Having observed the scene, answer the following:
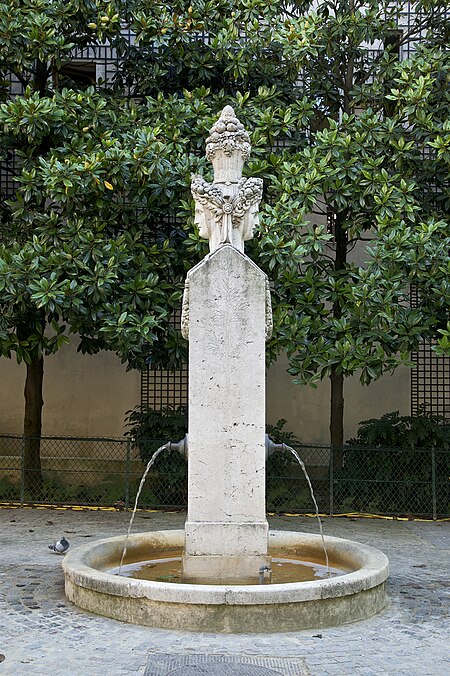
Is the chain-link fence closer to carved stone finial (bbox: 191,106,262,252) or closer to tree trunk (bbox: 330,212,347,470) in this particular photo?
tree trunk (bbox: 330,212,347,470)

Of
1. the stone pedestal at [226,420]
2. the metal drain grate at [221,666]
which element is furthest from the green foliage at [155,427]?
the metal drain grate at [221,666]

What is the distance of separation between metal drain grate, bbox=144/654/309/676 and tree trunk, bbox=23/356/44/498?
767 centimetres

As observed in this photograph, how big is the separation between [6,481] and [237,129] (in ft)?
25.4

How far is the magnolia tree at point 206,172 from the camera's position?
32.2 ft

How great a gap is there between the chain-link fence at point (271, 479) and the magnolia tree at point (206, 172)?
0.65m

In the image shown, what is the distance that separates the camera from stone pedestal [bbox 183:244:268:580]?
656cm

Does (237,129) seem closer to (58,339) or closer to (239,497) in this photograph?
(239,497)

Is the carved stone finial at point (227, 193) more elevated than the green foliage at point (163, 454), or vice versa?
the carved stone finial at point (227, 193)

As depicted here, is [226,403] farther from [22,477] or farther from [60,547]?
[22,477]

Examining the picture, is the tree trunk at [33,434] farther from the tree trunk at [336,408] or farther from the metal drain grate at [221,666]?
the metal drain grate at [221,666]

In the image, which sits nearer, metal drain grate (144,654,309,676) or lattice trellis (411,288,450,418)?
metal drain grate (144,654,309,676)

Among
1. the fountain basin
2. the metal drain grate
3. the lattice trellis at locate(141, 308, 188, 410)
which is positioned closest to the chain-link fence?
the lattice trellis at locate(141, 308, 188, 410)

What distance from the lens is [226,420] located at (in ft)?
21.8

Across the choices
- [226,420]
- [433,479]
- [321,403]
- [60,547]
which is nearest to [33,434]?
[60,547]
